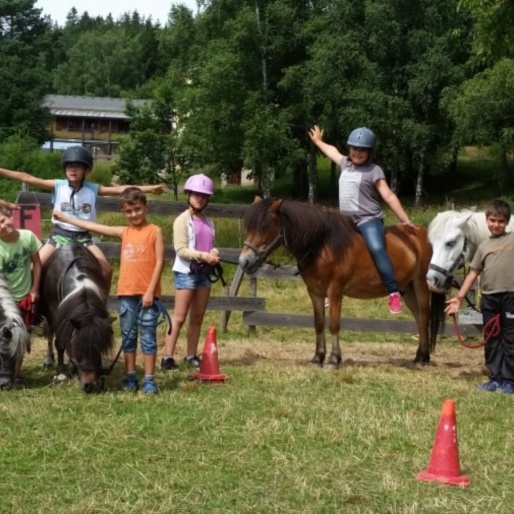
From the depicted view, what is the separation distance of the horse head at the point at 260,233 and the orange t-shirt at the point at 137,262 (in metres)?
1.30

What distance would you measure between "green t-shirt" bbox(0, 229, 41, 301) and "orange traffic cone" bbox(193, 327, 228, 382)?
1730 millimetres

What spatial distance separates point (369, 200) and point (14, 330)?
3798 mm

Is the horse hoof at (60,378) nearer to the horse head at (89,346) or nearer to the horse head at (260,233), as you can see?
the horse head at (89,346)

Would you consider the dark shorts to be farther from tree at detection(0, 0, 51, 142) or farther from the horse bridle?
tree at detection(0, 0, 51, 142)

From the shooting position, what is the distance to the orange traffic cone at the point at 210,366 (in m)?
7.43

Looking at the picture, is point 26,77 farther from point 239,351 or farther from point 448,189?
point 239,351

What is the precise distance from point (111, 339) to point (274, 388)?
5.04 ft

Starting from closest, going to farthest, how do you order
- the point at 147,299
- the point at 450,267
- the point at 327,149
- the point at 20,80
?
the point at 147,299
the point at 450,267
the point at 327,149
the point at 20,80

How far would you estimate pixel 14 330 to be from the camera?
21.8 ft

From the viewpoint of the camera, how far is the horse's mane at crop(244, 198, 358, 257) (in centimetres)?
816

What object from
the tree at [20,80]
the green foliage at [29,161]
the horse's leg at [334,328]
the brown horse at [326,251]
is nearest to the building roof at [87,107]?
the tree at [20,80]

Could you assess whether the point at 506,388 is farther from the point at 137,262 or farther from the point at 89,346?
the point at 89,346

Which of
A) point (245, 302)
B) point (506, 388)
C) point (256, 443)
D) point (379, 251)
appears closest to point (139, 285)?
point (256, 443)

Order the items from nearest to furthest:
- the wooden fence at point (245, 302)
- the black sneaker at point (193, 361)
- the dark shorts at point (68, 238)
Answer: the dark shorts at point (68, 238), the black sneaker at point (193, 361), the wooden fence at point (245, 302)
